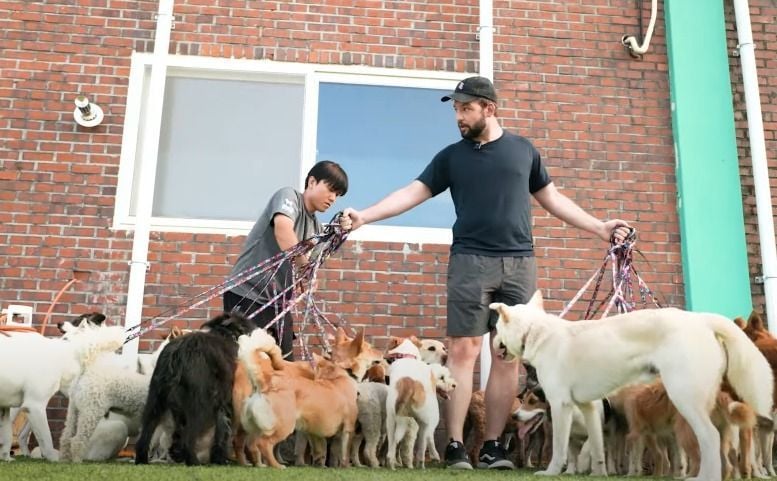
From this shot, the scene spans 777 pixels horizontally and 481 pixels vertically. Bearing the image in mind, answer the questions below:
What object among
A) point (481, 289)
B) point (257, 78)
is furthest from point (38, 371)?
point (257, 78)

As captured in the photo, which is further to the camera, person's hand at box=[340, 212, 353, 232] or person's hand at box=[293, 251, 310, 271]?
person's hand at box=[293, 251, 310, 271]

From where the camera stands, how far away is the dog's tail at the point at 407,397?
4.54 m

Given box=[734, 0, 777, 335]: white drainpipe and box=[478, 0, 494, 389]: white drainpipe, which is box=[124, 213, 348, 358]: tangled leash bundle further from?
box=[734, 0, 777, 335]: white drainpipe

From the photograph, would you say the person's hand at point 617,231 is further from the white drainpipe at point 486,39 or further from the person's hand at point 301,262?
the white drainpipe at point 486,39

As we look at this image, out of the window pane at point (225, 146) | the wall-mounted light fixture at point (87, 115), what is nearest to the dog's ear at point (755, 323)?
the window pane at point (225, 146)

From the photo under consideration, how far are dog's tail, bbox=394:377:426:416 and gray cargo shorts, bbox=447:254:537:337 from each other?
14.5 inches

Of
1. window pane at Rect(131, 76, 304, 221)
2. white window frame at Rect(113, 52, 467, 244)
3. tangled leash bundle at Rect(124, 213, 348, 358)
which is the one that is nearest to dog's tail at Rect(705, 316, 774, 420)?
tangled leash bundle at Rect(124, 213, 348, 358)

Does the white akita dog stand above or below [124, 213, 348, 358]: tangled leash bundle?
below

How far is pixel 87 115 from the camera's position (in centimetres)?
623

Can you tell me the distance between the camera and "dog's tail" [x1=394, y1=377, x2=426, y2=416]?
454 centimetres

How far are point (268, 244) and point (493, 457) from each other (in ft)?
5.98

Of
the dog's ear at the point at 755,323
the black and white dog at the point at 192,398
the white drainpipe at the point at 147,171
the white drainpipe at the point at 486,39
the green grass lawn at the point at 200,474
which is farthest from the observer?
the white drainpipe at the point at 486,39

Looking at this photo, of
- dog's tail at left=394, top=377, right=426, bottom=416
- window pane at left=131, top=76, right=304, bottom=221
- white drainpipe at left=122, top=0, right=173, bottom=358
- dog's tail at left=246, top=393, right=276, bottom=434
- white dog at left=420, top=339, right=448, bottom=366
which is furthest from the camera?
window pane at left=131, top=76, right=304, bottom=221

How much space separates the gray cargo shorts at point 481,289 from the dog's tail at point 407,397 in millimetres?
369
